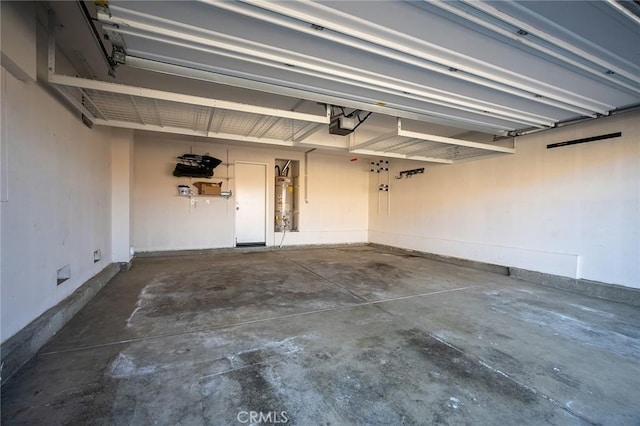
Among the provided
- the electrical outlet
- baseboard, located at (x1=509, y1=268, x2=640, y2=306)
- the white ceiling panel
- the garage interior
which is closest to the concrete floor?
the garage interior

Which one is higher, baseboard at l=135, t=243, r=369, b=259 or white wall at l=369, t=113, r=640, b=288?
white wall at l=369, t=113, r=640, b=288

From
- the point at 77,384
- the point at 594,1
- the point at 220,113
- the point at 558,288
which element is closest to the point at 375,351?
the point at 77,384

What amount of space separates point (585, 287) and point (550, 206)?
129cm

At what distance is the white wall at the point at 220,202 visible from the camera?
20.8ft

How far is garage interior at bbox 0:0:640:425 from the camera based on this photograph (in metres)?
1.74

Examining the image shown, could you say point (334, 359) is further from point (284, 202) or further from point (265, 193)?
point (284, 202)

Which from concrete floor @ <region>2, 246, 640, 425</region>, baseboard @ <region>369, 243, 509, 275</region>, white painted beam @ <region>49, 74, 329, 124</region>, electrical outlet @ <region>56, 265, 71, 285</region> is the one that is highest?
white painted beam @ <region>49, 74, 329, 124</region>

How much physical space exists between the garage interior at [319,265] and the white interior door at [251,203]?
2.08m

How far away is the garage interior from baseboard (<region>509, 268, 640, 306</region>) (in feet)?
0.10

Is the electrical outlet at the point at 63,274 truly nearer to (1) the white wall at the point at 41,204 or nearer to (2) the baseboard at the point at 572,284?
(1) the white wall at the point at 41,204

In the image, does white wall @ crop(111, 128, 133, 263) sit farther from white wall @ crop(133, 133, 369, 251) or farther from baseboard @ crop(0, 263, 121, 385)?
baseboard @ crop(0, 263, 121, 385)

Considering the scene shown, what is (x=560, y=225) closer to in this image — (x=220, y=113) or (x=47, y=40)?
(x=220, y=113)

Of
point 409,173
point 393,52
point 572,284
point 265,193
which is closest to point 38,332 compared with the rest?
point 393,52

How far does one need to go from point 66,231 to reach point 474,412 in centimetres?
388
